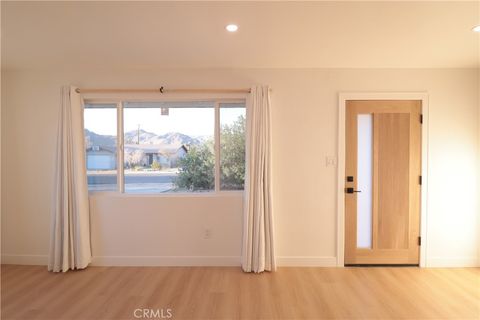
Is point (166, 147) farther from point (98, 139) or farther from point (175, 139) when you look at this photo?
point (98, 139)

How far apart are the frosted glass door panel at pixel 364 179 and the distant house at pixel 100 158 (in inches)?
121

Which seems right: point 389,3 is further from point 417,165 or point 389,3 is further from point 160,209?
point 160,209

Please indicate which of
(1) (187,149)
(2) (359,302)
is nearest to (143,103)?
(1) (187,149)

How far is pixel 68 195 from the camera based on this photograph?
2846mm

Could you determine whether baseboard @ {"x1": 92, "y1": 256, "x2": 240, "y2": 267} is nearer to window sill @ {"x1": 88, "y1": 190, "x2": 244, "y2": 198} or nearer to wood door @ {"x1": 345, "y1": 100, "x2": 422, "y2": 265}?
window sill @ {"x1": 88, "y1": 190, "x2": 244, "y2": 198}

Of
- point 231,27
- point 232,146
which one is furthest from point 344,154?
point 231,27

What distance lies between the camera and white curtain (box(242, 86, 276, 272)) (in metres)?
2.83

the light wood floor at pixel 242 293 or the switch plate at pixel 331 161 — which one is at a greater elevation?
the switch plate at pixel 331 161

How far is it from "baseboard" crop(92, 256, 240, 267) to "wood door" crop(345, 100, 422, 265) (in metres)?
1.49

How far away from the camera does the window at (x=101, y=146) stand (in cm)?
311

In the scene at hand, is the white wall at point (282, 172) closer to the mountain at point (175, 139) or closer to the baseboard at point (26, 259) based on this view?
the baseboard at point (26, 259)

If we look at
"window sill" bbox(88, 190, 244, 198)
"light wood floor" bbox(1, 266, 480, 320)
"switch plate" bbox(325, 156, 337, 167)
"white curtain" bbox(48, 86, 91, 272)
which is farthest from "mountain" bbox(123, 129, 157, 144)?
"switch plate" bbox(325, 156, 337, 167)

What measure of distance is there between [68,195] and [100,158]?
560mm

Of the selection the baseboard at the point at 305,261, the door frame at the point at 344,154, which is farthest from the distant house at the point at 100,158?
the door frame at the point at 344,154
